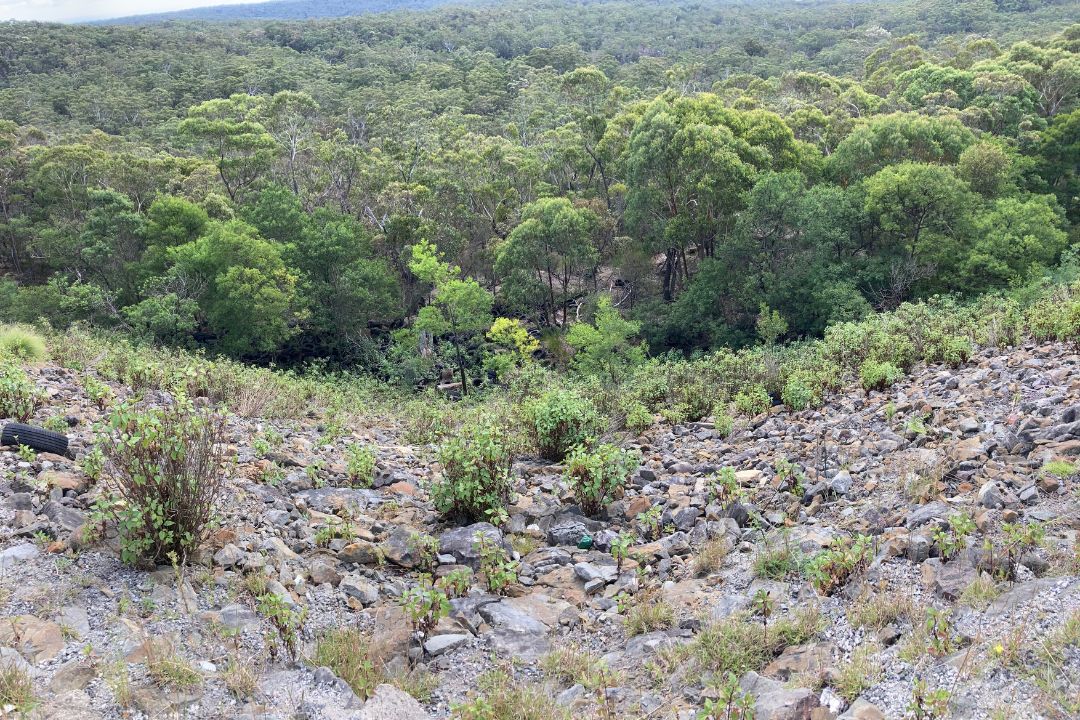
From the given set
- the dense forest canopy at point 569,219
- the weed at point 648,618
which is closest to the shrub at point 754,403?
the weed at point 648,618

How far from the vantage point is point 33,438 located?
18.4ft

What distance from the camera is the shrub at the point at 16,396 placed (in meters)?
6.27

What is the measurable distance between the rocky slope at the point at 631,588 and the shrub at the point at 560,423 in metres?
1.25

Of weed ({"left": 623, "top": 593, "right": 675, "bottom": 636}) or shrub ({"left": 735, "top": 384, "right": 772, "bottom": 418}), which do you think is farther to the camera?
shrub ({"left": 735, "top": 384, "right": 772, "bottom": 418})

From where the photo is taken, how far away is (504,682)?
138 inches

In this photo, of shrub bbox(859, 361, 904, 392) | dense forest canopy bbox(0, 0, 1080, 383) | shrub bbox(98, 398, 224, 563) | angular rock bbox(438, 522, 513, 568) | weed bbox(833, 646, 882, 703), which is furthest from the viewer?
dense forest canopy bbox(0, 0, 1080, 383)

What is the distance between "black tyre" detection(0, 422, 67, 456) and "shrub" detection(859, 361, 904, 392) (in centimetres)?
844

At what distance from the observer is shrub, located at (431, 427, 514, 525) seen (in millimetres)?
5828

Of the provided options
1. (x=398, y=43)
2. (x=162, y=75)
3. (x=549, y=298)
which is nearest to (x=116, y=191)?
(x=549, y=298)

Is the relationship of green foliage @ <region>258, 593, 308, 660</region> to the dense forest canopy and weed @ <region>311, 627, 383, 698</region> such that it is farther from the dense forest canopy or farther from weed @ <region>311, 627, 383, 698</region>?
the dense forest canopy

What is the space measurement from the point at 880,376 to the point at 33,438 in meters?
8.72

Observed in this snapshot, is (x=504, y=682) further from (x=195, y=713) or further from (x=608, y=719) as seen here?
(x=195, y=713)

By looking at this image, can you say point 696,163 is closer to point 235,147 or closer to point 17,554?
point 235,147

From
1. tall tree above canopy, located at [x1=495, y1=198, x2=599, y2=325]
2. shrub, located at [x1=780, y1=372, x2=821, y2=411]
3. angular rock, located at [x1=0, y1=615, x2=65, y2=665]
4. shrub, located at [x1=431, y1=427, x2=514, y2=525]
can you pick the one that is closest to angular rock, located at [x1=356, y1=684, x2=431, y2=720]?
angular rock, located at [x1=0, y1=615, x2=65, y2=665]
